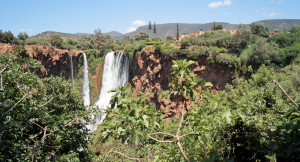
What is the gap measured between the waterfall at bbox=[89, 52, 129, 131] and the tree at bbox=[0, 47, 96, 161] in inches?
900

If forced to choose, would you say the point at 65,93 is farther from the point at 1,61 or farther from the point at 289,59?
the point at 289,59

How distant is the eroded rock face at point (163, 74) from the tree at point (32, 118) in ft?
44.6

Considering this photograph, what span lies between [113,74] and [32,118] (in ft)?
82.3

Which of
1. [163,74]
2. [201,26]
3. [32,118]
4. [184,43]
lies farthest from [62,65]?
[201,26]

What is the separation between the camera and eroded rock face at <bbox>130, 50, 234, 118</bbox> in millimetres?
19750

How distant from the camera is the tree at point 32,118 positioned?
3.22 meters

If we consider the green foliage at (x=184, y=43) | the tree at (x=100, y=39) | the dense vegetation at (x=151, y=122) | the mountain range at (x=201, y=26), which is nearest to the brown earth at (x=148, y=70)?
the green foliage at (x=184, y=43)

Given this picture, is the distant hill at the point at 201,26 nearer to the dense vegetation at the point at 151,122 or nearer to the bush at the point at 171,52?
the bush at the point at 171,52

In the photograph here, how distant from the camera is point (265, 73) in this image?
12.7 metres

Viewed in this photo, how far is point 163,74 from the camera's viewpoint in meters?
23.4

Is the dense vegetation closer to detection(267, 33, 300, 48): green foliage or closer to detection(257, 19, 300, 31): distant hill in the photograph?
detection(267, 33, 300, 48): green foliage

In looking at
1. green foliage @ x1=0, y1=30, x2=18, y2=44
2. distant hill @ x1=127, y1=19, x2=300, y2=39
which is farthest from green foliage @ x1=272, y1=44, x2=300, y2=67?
distant hill @ x1=127, y1=19, x2=300, y2=39

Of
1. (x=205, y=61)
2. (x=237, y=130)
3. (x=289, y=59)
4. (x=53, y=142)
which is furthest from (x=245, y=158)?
(x=289, y=59)

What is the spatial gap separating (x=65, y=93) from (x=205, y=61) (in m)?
18.2
